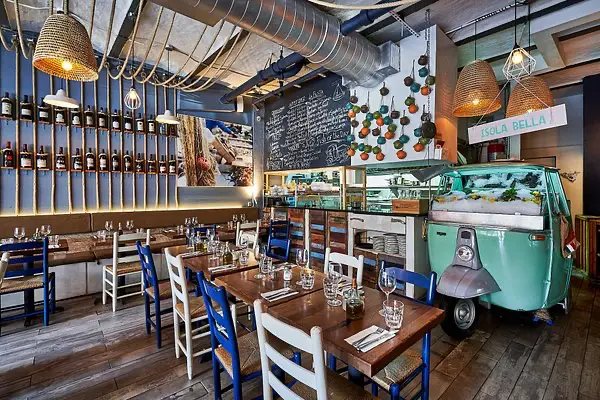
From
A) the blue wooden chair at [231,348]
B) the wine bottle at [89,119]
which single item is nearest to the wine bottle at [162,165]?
the wine bottle at [89,119]

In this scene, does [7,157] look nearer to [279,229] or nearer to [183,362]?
[279,229]

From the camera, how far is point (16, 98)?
4.90m

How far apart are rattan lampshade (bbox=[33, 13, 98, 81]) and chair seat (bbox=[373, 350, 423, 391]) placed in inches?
124

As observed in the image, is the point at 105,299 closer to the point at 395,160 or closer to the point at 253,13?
the point at 253,13

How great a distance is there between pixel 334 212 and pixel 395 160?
128 centimetres

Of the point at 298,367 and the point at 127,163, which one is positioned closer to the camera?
the point at 298,367

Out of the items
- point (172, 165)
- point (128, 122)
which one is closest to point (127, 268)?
point (172, 165)

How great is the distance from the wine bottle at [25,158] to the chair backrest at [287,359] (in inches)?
222

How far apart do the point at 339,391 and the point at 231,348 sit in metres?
0.62

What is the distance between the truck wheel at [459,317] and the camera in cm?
303

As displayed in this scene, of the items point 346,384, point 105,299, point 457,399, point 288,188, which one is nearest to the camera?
point 346,384

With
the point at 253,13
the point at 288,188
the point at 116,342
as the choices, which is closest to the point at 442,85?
the point at 253,13

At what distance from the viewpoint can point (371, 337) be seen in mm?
1430

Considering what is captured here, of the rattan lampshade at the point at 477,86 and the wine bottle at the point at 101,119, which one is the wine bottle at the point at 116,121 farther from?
the rattan lampshade at the point at 477,86
